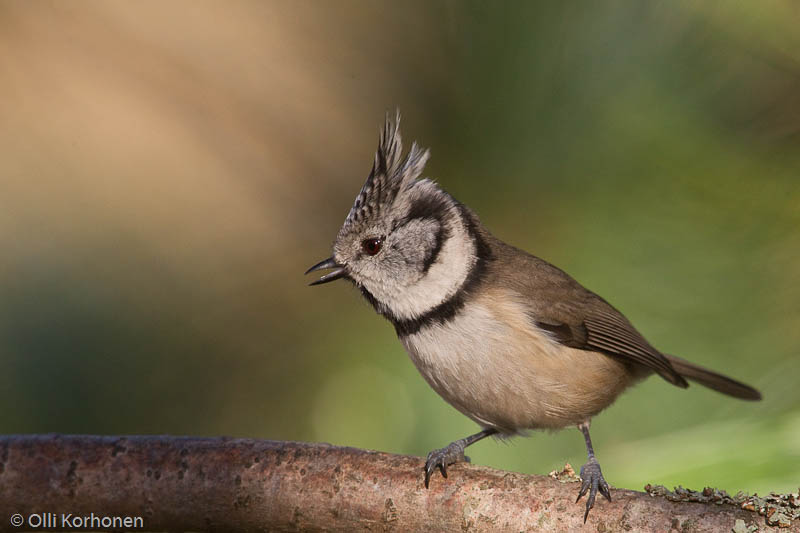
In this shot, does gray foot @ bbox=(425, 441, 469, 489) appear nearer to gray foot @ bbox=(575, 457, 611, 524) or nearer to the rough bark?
the rough bark

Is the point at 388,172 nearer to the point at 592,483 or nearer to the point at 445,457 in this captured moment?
the point at 445,457

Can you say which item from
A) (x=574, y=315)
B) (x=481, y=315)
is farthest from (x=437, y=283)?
(x=574, y=315)

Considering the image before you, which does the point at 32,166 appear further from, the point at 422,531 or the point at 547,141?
the point at 422,531

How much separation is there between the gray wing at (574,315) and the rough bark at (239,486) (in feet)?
2.50

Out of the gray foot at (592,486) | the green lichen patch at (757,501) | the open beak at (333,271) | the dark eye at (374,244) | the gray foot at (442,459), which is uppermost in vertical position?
the dark eye at (374,244)

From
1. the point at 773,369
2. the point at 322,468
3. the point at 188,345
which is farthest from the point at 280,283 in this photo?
the point at 773,369

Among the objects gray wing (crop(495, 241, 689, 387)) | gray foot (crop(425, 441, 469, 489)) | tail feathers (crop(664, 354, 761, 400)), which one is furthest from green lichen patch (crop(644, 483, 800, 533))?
gray wing (crop(495, 241, 689, 387))

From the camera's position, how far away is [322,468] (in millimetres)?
2041

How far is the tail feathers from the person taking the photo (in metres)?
2.44

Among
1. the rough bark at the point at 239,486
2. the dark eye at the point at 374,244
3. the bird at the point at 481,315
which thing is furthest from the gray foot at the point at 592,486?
the dark eye at the point at 374,244

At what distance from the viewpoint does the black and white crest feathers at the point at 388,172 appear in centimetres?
268

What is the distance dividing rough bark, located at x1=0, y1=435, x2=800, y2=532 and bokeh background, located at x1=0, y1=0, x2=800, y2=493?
1.45 feet

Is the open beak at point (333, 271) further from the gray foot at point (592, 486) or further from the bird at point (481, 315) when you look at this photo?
the gray foot at point (592, 486)

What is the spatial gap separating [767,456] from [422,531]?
0.83m
